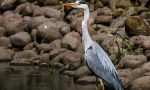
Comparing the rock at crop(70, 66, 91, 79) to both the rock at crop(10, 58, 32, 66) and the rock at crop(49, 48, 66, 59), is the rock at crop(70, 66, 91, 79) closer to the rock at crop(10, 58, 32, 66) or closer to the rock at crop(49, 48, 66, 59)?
the rock at crop(49, 48, 66, 59)

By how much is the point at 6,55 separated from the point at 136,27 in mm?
5200

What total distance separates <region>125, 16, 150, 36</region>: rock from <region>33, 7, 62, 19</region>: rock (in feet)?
17.5

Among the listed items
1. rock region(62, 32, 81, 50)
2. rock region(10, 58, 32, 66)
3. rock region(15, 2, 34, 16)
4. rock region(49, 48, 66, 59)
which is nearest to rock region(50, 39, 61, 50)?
rock region(62, 32, 81, 50)

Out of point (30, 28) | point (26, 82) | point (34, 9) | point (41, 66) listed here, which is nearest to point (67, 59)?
point (41, 66)

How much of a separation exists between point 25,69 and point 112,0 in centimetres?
651

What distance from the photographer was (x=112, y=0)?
23.5m

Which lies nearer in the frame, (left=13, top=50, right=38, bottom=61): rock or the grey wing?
the grey wing

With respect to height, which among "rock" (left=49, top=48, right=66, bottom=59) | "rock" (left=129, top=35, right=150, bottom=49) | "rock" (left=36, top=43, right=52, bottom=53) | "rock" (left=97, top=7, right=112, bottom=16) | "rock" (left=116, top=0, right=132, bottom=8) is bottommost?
"rock" (left=36, top=43, right=52, bottom=53)

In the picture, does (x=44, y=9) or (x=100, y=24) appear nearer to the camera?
(x=100, y=24)

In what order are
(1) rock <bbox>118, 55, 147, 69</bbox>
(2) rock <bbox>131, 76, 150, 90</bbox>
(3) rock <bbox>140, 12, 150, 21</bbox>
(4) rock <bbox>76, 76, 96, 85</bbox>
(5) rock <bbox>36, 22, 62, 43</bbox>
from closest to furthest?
(2) rock <bbox>131, 76, 150, 90</bbox> → (4) rock <bbox>76, 76, 96, 85</bbox> → (1) rock <bbox>118, 55, 147, 69</bbox> → (5) rock <bbox>36, 22, 62, 43</bbox> → (3) rock <bbox>140, 12, 150, 21</bbox>

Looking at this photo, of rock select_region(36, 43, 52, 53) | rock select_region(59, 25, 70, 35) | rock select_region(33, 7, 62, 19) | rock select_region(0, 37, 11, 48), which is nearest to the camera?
rock select_region(36, 43, 52, 53)

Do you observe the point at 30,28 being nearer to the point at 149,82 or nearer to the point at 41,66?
the point at 41,66

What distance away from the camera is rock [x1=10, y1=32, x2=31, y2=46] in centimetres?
2161

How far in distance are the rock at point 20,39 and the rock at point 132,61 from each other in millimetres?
6285
